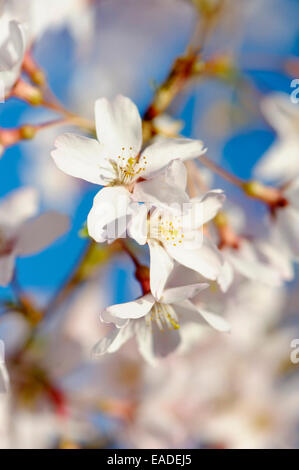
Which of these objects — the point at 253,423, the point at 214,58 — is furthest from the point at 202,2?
the point at 253,423

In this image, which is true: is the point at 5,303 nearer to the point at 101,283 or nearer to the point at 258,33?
the point at 101,283

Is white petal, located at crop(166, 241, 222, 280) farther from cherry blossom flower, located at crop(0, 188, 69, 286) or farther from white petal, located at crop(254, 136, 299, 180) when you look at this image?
white petal, located at crop(254, 136, 299, 180)

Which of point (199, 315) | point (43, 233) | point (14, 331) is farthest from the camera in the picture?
point (14, 331)

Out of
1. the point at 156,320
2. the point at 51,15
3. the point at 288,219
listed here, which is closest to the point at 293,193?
the point at 288,219

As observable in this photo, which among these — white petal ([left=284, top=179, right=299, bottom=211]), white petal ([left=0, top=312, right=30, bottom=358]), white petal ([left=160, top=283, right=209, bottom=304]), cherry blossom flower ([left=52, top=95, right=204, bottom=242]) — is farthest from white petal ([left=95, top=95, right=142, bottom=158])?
white petal ([left=0, top=312, right=30, bottom=358])

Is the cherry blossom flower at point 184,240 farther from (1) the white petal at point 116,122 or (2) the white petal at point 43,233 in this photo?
(2) the white petal at point 43,233

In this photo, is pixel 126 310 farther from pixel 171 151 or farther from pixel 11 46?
pixel 11 46
